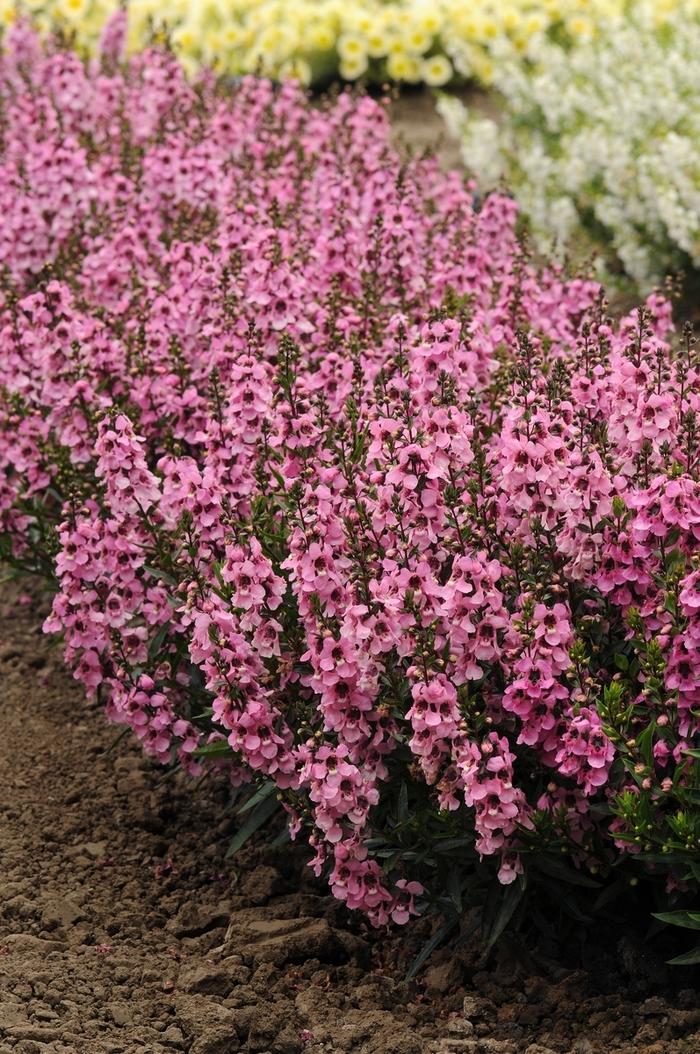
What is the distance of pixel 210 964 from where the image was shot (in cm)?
427

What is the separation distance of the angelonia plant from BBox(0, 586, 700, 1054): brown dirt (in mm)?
231

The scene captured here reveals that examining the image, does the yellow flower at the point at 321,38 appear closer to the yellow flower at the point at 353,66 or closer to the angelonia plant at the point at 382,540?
the yellow flower at the point at 353,66

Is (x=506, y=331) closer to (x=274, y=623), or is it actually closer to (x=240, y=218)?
(x=240, y=218)

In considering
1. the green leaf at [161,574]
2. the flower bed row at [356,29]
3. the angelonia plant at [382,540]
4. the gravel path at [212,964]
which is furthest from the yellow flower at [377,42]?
the green leaf at [161,574]

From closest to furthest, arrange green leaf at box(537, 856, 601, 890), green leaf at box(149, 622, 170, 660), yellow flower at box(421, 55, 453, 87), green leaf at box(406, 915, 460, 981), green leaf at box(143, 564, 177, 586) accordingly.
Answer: green leaf at box(537, 856, 601, 890)
green leaf at box(406, 915, 460, 981)
green leaf at box(143, 564, 177, 586)
green leaf at box(149, 622, 170, 660)
yellow flower at box(421, 55, 453, 87)

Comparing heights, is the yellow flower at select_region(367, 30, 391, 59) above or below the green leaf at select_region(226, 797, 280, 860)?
above

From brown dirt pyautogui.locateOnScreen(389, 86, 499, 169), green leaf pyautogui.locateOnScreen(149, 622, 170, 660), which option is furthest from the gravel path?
brown dirt pyautogui.locateOnScreen(389, 86, 499, 169)

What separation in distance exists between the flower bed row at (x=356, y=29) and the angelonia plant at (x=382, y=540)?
806 cm

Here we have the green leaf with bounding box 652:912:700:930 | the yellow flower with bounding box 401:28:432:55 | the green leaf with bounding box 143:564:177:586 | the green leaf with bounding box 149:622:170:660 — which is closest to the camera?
the green leaf with bounding box 652:912:700:930

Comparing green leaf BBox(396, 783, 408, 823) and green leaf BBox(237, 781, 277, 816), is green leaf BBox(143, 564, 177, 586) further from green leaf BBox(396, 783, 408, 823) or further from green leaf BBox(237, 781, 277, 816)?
green leaf BBox(396, 783, 408, 823)

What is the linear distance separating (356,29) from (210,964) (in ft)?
35.8

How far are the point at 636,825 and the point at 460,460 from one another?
104 cm

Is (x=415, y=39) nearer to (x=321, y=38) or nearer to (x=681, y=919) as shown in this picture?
(x=321, y=38)

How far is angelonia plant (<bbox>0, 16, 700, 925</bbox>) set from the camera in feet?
12.4
